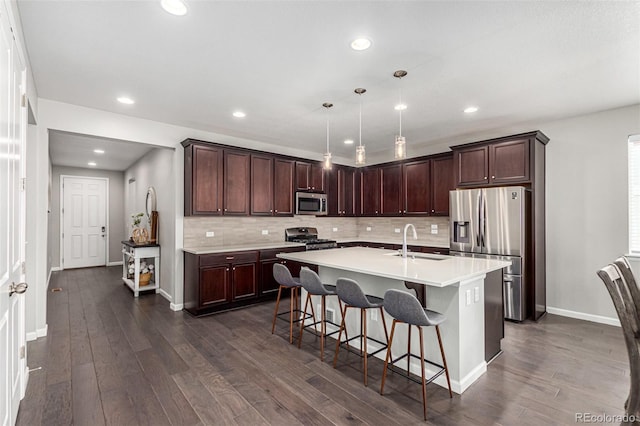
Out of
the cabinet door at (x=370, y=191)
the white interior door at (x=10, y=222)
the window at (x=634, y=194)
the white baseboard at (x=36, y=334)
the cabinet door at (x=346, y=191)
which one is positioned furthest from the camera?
the cabinet door at (x=346, y=191)

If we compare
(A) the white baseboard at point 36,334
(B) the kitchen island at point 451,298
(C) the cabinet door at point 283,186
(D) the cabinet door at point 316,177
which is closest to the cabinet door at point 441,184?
(D) the cabinet door at point 316,177

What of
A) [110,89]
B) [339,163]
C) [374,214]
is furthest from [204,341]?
[339,163]

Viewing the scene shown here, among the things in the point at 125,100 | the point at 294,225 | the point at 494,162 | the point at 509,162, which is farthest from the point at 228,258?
the point at 509,162

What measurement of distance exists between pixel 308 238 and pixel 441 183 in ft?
8.73

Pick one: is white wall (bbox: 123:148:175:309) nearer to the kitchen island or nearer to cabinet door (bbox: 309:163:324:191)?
cabinet door (bbox: 309:163:324:191)

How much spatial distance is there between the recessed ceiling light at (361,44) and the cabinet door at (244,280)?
10.9 ft

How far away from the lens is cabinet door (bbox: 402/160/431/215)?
565cm

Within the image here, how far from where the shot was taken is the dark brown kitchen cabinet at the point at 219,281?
168 inches

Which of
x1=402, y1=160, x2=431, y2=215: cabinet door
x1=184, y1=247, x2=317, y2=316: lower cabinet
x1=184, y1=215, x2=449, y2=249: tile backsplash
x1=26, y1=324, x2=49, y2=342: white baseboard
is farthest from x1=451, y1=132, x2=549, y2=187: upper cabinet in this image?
x1=26, y1=324, x2=49, y2=342: white baseboard

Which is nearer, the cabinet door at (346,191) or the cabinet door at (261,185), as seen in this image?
the cabinet door at (261,185)

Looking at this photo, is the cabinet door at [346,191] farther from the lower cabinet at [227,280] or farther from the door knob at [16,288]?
the door knob at [16,288]

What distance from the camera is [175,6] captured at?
79.4 inches

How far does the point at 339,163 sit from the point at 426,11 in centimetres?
486

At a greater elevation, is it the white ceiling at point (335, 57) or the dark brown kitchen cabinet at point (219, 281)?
the white ceiling at point (335, 57)
